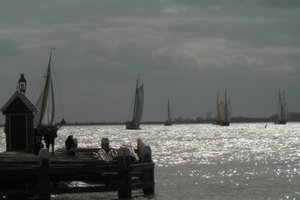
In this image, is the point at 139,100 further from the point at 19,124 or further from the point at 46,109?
the point at 19,124

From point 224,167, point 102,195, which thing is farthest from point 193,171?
point 102,195

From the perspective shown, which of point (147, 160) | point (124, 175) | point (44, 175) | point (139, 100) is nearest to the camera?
point (44, 175)

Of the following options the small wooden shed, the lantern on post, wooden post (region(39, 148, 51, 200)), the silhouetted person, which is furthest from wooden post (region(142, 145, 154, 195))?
the lantern on post

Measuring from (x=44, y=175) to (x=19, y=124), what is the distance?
10273 mm

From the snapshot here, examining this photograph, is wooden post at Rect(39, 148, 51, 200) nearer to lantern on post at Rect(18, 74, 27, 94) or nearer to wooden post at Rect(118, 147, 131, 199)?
wooden post at Rect(118, 147, 131, 199)

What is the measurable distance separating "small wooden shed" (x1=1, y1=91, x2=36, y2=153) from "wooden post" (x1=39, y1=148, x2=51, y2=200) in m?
9.83

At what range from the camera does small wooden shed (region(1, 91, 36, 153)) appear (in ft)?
138

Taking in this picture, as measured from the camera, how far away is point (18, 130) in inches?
1656

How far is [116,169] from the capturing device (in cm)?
3378

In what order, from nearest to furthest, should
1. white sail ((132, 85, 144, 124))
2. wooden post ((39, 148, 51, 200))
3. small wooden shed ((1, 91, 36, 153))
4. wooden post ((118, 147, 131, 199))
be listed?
wooden post ((39, 148, 51, 200)) < wooden post ((118, 147, 131, 199)) < small wooden shed ((1, 91, 36, 153)) < white sail ((132, 85, 144, 124))

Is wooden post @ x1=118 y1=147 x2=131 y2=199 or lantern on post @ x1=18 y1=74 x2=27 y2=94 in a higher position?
lantern on post @ x1=18 y1=74 x2=27 y2=94

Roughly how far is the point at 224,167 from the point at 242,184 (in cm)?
1654

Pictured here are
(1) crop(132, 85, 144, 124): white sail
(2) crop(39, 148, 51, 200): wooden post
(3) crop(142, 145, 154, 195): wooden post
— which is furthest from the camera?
(1) crop(132, 85, 144, 124): white sail

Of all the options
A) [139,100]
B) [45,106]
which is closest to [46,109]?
[45,106]
